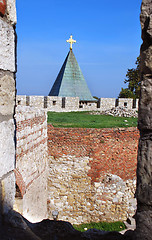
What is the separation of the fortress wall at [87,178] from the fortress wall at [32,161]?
1.38ft

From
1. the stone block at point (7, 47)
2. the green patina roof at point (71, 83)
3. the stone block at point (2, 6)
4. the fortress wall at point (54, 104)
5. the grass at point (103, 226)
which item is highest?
the green patina roof at point (71, 83)

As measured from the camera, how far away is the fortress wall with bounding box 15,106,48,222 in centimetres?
485

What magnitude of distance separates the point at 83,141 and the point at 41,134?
153 cm

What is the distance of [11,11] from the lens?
6.42ft

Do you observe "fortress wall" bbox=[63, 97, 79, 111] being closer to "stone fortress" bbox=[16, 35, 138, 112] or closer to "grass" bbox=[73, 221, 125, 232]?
"stone fortress" bbox=[16, 35, 138, 112]

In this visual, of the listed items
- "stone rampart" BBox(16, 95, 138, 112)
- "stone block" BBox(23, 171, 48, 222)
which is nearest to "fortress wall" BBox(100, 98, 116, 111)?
"stone rampart" BBox(16, 95, 138, 112)

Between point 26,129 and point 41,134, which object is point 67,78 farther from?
point 26,129

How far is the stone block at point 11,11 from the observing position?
192 cm

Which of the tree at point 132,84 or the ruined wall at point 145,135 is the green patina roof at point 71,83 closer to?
the tree at point 132,84

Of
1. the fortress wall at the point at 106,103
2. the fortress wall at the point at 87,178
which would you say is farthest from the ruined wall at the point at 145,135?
the fortress wall at the point at 106,103

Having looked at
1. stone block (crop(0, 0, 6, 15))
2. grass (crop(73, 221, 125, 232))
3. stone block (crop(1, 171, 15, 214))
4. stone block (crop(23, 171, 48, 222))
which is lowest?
grass (crop(73, 221, 125, 232))

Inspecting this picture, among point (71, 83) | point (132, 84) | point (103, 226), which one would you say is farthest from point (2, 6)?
point (132, 84)

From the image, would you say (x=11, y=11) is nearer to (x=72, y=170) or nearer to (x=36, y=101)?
(x=72, y=170)

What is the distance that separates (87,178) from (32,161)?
2361 millimetres
